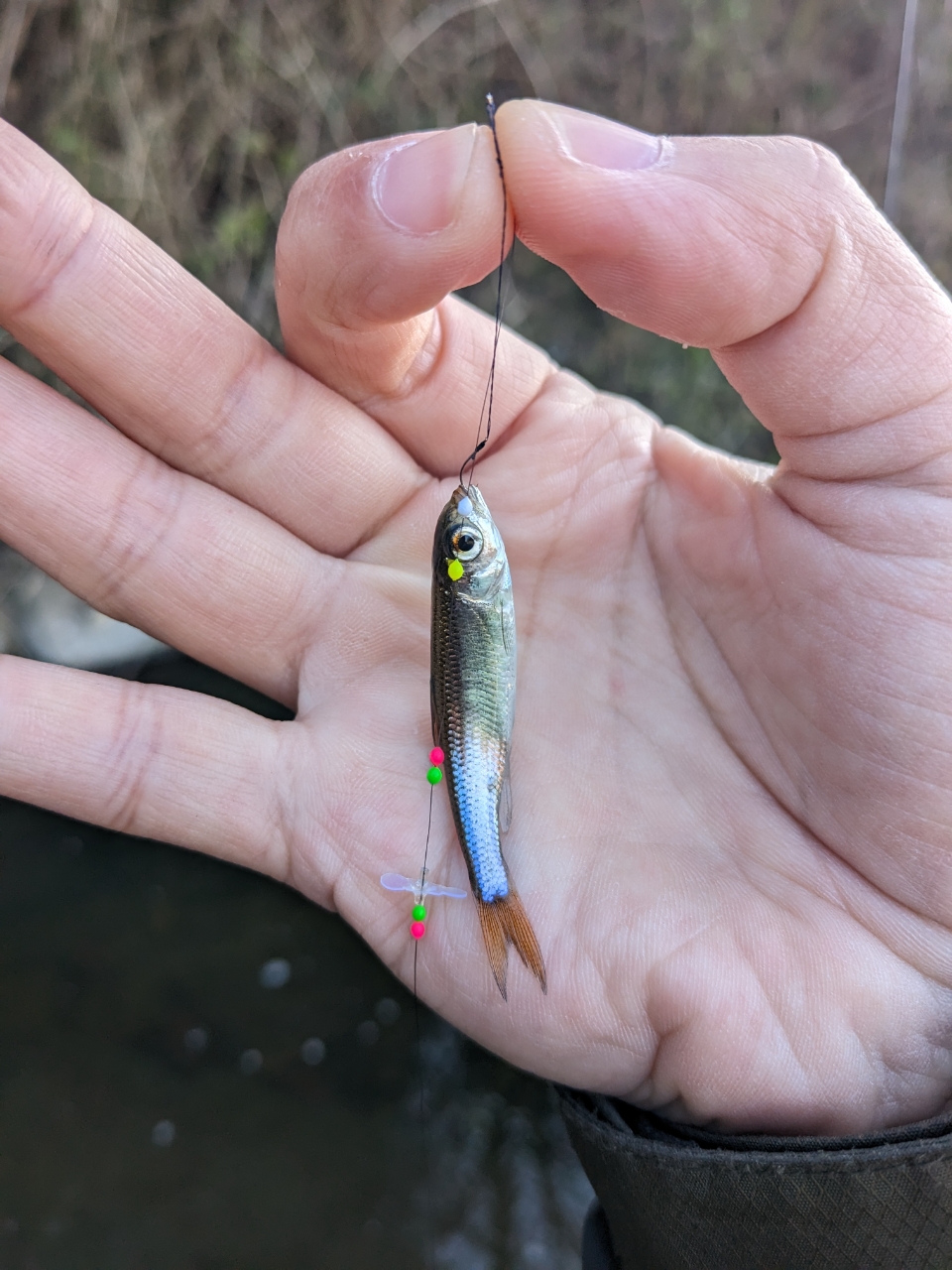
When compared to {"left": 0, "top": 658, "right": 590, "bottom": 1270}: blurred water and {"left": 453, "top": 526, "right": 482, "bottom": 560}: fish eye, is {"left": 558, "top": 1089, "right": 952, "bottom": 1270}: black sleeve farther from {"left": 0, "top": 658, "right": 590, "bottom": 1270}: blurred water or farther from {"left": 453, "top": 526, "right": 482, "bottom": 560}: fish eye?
{"left": 453, "top": 526, "right": 482, "bottom": 560}: fish eye

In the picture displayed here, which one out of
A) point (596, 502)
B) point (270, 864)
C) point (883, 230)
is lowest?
point (270, 864)

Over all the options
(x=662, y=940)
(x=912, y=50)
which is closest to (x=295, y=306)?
(x=662, y=940)

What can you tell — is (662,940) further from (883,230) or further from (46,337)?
(46,337)

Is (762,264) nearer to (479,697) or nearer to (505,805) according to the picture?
(479,697)

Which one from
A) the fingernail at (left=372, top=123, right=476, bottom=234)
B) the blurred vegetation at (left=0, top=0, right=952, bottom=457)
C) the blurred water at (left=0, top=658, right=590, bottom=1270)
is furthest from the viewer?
the blurred vegetation at (left=0, top=0, right=952, bottom=457)

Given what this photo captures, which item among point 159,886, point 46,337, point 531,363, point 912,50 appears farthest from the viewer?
point 912,50

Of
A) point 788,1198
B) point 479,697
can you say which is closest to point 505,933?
point 479,697

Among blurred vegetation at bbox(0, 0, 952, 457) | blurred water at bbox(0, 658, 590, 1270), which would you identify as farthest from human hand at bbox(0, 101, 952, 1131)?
blurred vegetation at bbox(0, 0, 952, 457)
